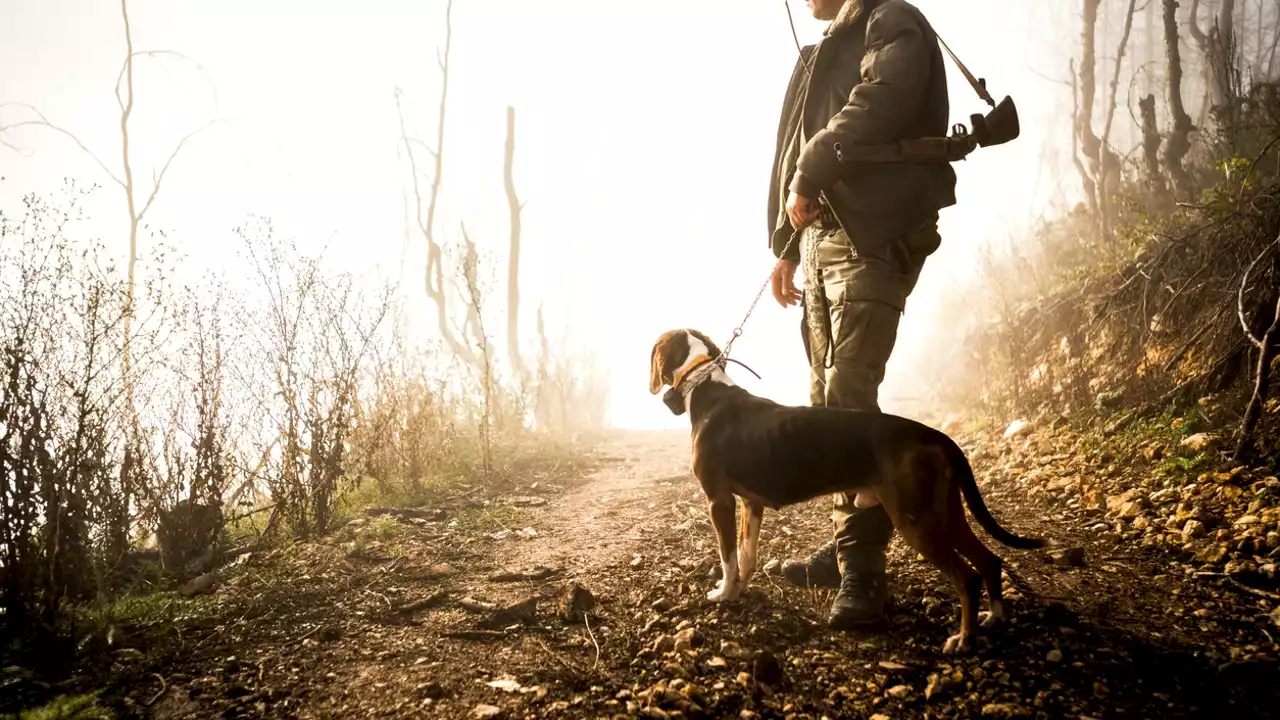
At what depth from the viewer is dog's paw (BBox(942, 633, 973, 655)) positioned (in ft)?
5.89

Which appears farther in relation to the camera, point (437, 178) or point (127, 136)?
point (437, 178)

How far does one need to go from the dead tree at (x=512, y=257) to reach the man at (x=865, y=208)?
38.8 feet

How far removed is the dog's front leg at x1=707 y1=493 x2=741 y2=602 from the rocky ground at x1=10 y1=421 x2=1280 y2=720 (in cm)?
8

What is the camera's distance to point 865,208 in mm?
2262

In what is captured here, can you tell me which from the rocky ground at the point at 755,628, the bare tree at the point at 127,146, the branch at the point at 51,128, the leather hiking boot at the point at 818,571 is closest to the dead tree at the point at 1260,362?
the rocky ground at the point at 755,628

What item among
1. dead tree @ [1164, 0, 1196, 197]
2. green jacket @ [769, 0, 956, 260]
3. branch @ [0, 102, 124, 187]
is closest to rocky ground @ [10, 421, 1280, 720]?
green jacket @ [769, 0, 956, 260]

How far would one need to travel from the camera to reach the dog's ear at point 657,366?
3.02 m

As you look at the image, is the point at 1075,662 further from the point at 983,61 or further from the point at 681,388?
the point at 983,61

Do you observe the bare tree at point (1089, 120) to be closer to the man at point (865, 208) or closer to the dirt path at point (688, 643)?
the dirt path at point (688, 643)

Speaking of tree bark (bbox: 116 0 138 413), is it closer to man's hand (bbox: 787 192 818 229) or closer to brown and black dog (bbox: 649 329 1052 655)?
brown and black dog (bbox: 649 329 1052 655)

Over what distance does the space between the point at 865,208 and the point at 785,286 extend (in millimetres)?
846

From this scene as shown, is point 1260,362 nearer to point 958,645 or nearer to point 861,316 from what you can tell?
point 861,316

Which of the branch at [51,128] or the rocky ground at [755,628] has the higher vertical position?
the branch at [51,128]

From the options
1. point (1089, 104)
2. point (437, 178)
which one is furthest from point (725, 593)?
point (437, 178)
